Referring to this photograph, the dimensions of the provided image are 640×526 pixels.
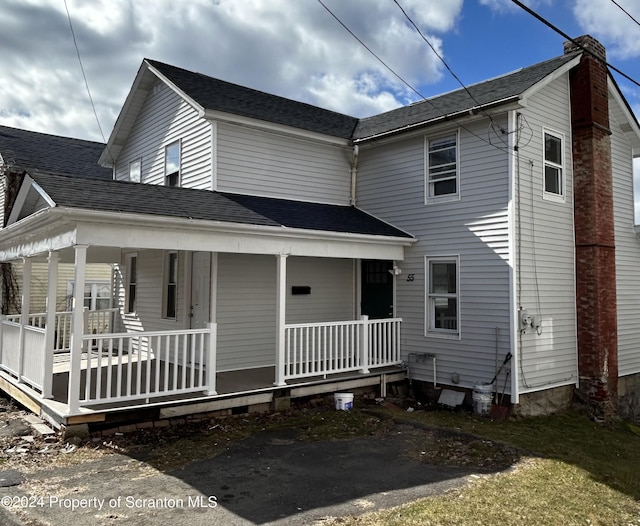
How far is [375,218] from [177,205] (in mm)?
5328

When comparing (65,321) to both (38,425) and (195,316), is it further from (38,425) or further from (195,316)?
(38,425)

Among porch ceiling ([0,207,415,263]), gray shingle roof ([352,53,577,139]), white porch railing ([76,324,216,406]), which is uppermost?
gray shingle roof ([352,53,577,139])

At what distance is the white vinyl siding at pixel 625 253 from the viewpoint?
1204 cm

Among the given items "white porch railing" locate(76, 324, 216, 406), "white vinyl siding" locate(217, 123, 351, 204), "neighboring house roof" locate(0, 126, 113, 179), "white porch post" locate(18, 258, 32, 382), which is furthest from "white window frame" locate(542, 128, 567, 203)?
"neighboring house roof" locate(0, 126, 113, 179)

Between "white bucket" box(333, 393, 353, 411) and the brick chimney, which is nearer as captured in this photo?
"white bucket" box(333, 393, 353, 411)

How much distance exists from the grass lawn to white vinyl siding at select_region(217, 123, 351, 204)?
573 cm

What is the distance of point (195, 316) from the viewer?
10.7 meters

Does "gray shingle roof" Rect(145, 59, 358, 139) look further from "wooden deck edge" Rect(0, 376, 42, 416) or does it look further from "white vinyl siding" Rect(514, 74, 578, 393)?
"wooden deck edge" Rect(0, 376, 42, 416)

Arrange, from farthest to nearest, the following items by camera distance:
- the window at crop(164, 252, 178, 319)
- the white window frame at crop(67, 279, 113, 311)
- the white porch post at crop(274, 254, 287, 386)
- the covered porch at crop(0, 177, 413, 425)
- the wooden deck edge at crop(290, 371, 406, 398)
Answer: the white window frame at crop(67, 279, 113, 311), the window at crop(164, 252, 178, 319), the wooden deck edge at crop(290, 371, 406, 398), the white porch post at crop(274, 254, 287, 386), the covered porch at crop(0, 177, 413, 425)

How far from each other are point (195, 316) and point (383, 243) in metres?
4.31

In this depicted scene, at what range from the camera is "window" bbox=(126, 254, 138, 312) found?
1316cm

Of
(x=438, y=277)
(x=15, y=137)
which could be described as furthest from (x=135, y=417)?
(x=15, y=137)

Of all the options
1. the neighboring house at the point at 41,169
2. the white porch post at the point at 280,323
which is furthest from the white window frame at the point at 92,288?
the white porch post at the point at 280,323

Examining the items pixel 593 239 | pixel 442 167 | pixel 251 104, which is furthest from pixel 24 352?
pixel 593 239
